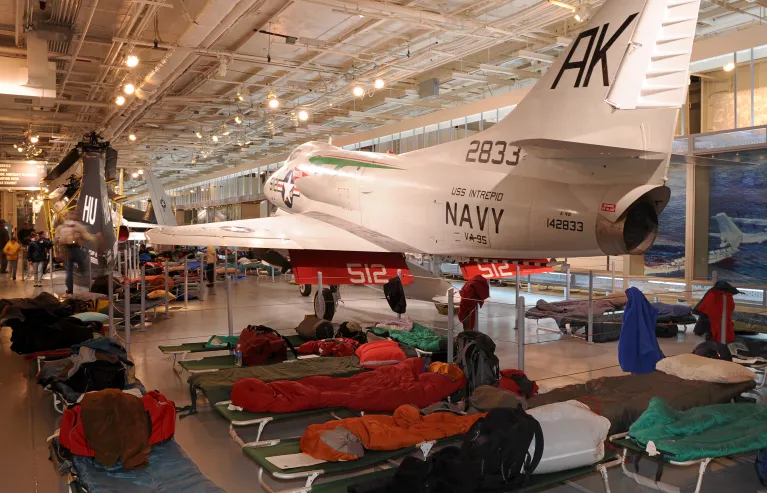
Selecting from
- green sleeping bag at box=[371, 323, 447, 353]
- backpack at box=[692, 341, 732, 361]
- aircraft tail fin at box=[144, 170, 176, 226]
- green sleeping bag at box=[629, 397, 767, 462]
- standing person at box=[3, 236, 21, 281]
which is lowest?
green sleeping bag at box=[371, 323, 447, 353]

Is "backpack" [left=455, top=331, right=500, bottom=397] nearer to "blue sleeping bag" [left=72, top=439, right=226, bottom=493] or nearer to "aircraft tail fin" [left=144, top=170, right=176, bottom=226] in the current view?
"blue sleeping bag" [left=72, top=439, right=226, bottom=493]

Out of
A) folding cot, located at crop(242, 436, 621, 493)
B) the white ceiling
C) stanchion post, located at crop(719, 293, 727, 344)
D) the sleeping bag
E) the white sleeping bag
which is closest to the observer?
folding cot, located at crop(242, 436, 621, 493)

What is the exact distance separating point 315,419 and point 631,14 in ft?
15.3

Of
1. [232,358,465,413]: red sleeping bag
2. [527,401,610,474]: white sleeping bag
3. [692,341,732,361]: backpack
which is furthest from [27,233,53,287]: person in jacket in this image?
[692,341,732,361]: backpack

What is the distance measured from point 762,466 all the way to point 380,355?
3.30 meters

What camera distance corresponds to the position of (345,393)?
4.63m

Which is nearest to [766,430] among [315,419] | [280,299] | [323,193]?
[315,419]

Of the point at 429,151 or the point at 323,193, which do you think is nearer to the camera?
the point at 429,151

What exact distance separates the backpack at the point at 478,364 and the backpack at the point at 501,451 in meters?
1.54

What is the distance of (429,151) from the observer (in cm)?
784

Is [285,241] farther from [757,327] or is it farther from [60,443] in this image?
[757,327]

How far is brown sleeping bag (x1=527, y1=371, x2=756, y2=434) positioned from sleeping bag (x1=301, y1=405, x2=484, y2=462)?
0.84m

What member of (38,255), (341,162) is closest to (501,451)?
(341,162)

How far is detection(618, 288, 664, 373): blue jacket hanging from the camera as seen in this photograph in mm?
5652
